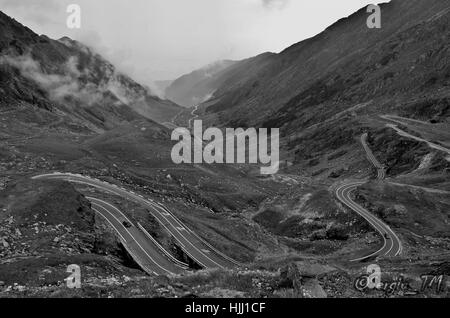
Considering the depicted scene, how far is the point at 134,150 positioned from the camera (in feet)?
492

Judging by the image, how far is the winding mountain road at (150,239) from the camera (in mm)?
60594

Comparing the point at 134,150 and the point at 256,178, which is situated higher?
the point at 134,150

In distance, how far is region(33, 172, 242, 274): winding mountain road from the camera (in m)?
60.6

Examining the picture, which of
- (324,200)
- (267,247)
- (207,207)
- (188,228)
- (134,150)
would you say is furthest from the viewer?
(134,150)

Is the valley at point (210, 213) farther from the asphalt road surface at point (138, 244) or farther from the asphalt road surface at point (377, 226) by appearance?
the asphalt road surface at point (377, 226)

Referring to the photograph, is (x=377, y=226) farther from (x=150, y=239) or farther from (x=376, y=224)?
(x=150, y=239)

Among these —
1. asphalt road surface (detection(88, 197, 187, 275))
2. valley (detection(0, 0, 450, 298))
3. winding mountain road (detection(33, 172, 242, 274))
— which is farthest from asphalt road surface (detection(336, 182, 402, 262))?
asphalt road surface (detection(88, 197, 187, 275))

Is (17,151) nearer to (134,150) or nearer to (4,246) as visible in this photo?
(134,150)

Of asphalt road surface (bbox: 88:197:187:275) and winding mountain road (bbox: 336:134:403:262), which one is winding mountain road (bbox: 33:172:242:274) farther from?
winding mountain road (bbox: 336:134:403:262)

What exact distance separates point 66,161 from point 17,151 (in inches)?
473

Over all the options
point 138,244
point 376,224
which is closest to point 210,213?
point 376,224

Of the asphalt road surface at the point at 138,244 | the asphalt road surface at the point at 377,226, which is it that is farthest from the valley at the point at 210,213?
the asphalt road surface at the point at 377,226

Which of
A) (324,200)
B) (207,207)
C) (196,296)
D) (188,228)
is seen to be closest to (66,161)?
(207,207)

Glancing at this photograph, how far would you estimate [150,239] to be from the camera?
6856cm
